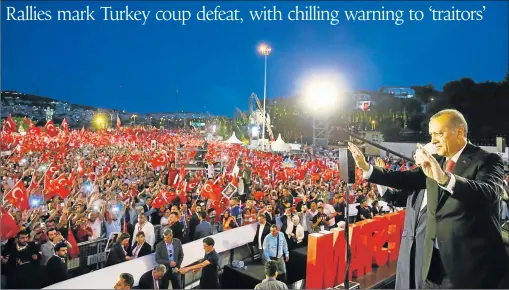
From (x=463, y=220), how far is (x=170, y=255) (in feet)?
14.6

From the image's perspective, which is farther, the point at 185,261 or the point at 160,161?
the point at 160,161

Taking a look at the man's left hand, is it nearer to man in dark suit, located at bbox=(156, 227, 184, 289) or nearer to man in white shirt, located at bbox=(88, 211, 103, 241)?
man in dark suit, located at bbox=(156, 227, 184, 289)

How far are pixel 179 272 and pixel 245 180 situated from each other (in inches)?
294

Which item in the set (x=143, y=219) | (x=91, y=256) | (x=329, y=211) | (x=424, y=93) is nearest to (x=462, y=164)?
(x=143, y=219)

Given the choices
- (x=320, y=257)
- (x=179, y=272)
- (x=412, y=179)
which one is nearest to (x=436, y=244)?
(x=412, y=179)

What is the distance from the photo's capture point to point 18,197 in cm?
761

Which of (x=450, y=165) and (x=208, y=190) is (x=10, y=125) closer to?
(x=208, y=190)

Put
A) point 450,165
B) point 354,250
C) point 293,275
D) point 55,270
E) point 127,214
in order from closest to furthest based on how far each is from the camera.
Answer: point 450,165 → point 55,270 → point 354,250 → point 293,275 → point 127,214

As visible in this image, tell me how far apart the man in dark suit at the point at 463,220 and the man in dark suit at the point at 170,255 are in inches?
161

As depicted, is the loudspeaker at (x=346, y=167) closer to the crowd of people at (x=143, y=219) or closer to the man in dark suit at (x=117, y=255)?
the crowd of people at (x=143, y=219)

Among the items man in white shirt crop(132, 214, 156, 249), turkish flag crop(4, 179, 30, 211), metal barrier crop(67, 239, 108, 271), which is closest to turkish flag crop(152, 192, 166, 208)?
man in white shirt crop(132, 214, 156, 249)

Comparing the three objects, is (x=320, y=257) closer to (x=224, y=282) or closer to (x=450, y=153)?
(x=224, y=282)

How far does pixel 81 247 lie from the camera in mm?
6578

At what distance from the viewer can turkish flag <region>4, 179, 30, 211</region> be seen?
7535 mm
